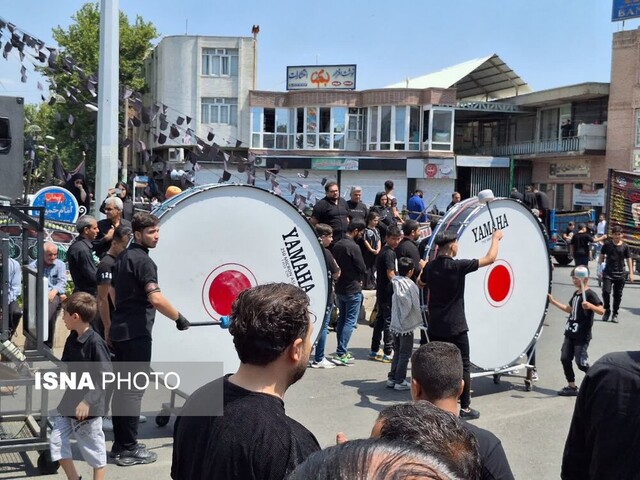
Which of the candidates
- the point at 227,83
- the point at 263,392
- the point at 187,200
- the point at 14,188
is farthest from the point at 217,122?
the point at 263,392

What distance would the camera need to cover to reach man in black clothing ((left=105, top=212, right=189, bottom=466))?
5.18 meters

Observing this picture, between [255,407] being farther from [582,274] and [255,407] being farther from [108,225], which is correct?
[582,274]

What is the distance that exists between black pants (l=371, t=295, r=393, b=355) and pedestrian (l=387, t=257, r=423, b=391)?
3.00 ft

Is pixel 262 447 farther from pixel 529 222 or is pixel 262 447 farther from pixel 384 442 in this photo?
pixel 529 222

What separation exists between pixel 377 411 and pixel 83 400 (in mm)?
3396

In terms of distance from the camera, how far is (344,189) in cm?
3978

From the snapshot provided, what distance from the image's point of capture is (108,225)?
25.9 feet

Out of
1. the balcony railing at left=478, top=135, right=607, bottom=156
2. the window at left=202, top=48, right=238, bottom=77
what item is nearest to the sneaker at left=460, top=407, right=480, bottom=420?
the balcony railing at left=478, top=135, right=607, bottom=156

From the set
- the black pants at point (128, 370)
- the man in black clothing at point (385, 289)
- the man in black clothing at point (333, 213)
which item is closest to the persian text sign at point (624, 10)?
the man in black clothing at point (333, 213)

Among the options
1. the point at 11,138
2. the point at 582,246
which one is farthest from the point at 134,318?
the point at 582,246

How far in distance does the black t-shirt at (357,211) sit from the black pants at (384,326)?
2527 millimetres

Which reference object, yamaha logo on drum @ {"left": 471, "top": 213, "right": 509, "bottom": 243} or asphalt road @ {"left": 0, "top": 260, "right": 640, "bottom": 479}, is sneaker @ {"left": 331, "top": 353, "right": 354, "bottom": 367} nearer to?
asphalt road @ {"left": 0, "top": 260, "right": 640, "bottom": 479}

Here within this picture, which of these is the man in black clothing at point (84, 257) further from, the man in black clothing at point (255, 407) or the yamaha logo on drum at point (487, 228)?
Answer: the man in black clothing at point (255, 407)

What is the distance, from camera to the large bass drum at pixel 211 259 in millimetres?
5586
